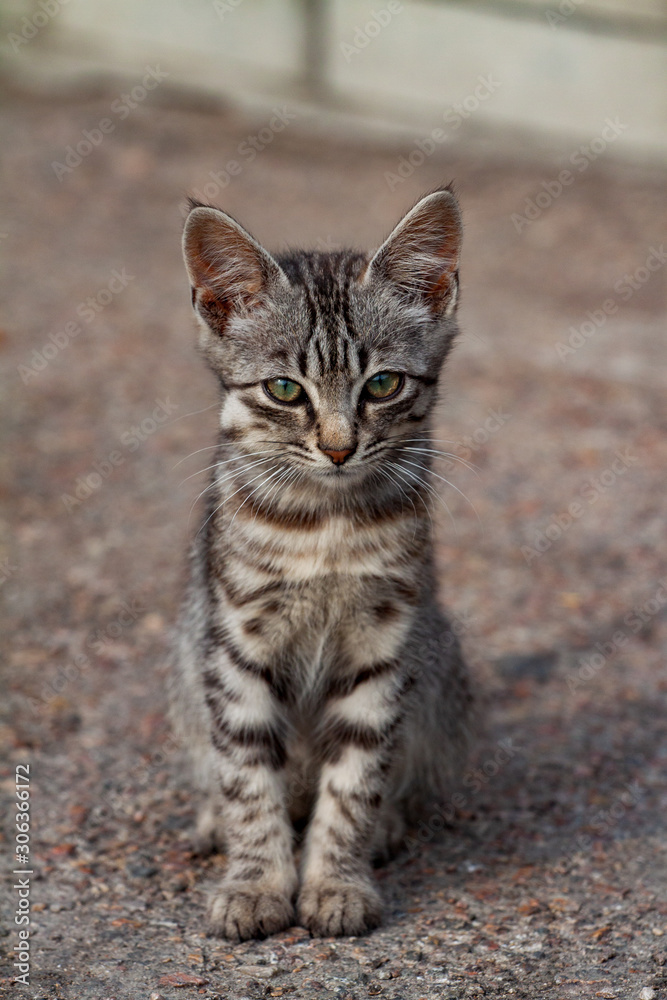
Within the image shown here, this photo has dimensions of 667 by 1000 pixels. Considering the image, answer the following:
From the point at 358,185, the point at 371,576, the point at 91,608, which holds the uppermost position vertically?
the point at 358,185

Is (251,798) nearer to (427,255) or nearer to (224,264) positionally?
(224,264)

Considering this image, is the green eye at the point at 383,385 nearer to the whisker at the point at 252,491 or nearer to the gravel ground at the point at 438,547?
the whisker at the point at 252,491

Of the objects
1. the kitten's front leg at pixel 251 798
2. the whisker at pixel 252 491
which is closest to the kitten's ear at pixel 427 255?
the whisker at pixel 252 491

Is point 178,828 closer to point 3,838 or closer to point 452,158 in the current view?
point 3,838

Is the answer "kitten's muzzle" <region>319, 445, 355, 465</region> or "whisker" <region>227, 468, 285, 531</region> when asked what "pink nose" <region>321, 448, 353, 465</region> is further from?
"whisker" <region>227, 468, 285, 531</region>

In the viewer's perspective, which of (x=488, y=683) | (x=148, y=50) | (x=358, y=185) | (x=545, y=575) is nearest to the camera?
(x=488, y=683)

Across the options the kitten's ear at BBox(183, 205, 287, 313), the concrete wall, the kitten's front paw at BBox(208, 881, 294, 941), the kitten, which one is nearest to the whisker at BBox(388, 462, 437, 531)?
the kitten

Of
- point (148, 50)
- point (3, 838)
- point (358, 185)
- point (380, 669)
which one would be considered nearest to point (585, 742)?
point (380, 669)

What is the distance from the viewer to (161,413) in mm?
7906

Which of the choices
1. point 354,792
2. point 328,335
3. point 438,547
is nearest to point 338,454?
point 328,335

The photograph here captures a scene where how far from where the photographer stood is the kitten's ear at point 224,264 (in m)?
3.61

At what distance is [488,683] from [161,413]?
11.1 feet

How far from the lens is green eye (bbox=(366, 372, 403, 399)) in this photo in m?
3.56

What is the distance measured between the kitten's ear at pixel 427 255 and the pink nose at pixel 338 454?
64 cm
